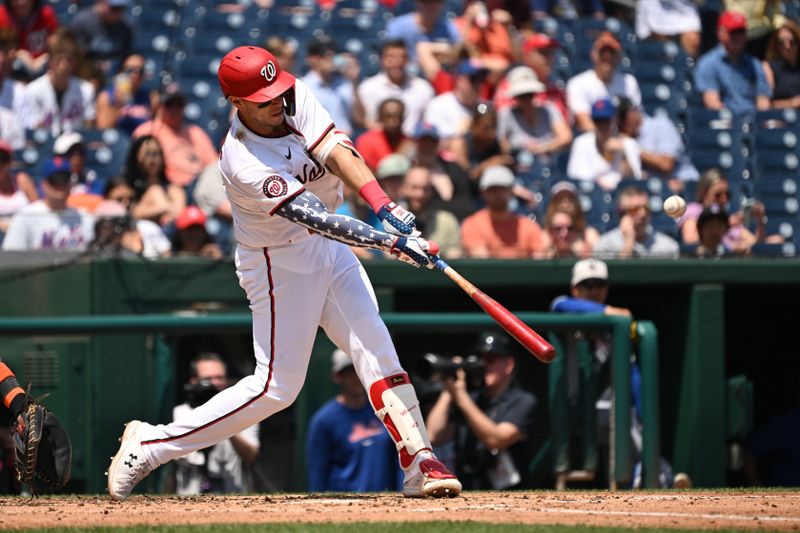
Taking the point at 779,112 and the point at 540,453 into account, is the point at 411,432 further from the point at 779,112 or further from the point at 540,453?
the point at 779,112

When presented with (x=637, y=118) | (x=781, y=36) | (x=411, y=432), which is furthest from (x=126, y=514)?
(x=781, y=36)

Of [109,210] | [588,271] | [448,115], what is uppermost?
[448,115]

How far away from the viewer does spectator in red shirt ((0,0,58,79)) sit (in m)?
10.6

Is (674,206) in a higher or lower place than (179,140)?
lower

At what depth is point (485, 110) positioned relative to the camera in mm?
9711

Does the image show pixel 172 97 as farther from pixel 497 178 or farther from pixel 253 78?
pixel 253 78

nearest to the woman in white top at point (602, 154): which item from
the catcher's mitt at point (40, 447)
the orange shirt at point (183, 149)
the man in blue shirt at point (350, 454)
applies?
the orange shirt at point (183, 149)

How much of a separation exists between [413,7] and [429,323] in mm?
4748

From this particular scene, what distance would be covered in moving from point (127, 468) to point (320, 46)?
17.4 feet

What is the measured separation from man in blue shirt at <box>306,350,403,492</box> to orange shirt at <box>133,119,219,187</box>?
2.55 metres

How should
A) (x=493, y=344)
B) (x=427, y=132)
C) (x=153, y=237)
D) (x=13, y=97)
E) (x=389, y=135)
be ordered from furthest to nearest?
(x=13, y=97) → (x=389, y=135) → (x=427, y=132) → (x=153, y=237) → (x=493, y=344)

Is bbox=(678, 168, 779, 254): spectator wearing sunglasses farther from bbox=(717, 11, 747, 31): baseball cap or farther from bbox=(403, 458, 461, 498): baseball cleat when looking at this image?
bbox=(403, 458, 461, 498): baseball cleat

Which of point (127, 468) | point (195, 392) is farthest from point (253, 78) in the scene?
point (195, 392)

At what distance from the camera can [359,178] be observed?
5020 mm
